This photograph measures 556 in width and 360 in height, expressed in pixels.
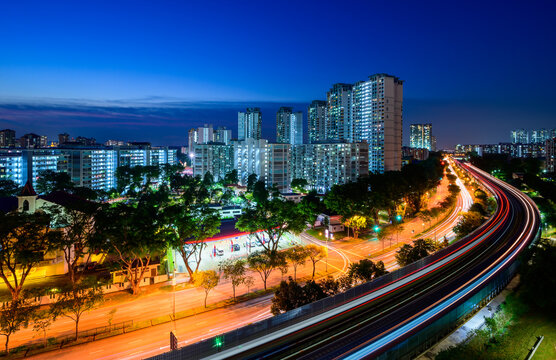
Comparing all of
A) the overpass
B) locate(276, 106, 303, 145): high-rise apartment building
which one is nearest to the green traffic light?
the overpass

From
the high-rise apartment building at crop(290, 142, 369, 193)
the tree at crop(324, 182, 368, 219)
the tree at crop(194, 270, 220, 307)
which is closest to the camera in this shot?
the tree at crop(194, 270, 220, 307)

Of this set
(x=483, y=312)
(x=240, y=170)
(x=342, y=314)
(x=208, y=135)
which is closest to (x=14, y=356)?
(x=342, y=314)

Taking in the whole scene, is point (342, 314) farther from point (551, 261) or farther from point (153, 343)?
point (551, 261)

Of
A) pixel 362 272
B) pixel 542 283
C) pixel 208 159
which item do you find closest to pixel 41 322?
pixel 362 272

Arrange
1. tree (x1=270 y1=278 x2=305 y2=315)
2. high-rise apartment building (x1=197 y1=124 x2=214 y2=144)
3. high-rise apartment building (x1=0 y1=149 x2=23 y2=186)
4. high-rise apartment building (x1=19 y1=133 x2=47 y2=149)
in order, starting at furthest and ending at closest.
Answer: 1. high-rise apartment building (x1=197 y1=124 x2=214 y2=144)
2. high-rise apartment building (x1=19 y1=133 x2=47 y2=149)
3. high-rise apartment building (x1=0 y1=149 x2=23 y2=186)
4. tree (x1=270 y1=278 x2=305 y2=315)

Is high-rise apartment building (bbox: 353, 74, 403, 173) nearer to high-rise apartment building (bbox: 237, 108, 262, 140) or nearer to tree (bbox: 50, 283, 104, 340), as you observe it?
high-rise apartment building (bbox: 237, 108, 262, 140)
